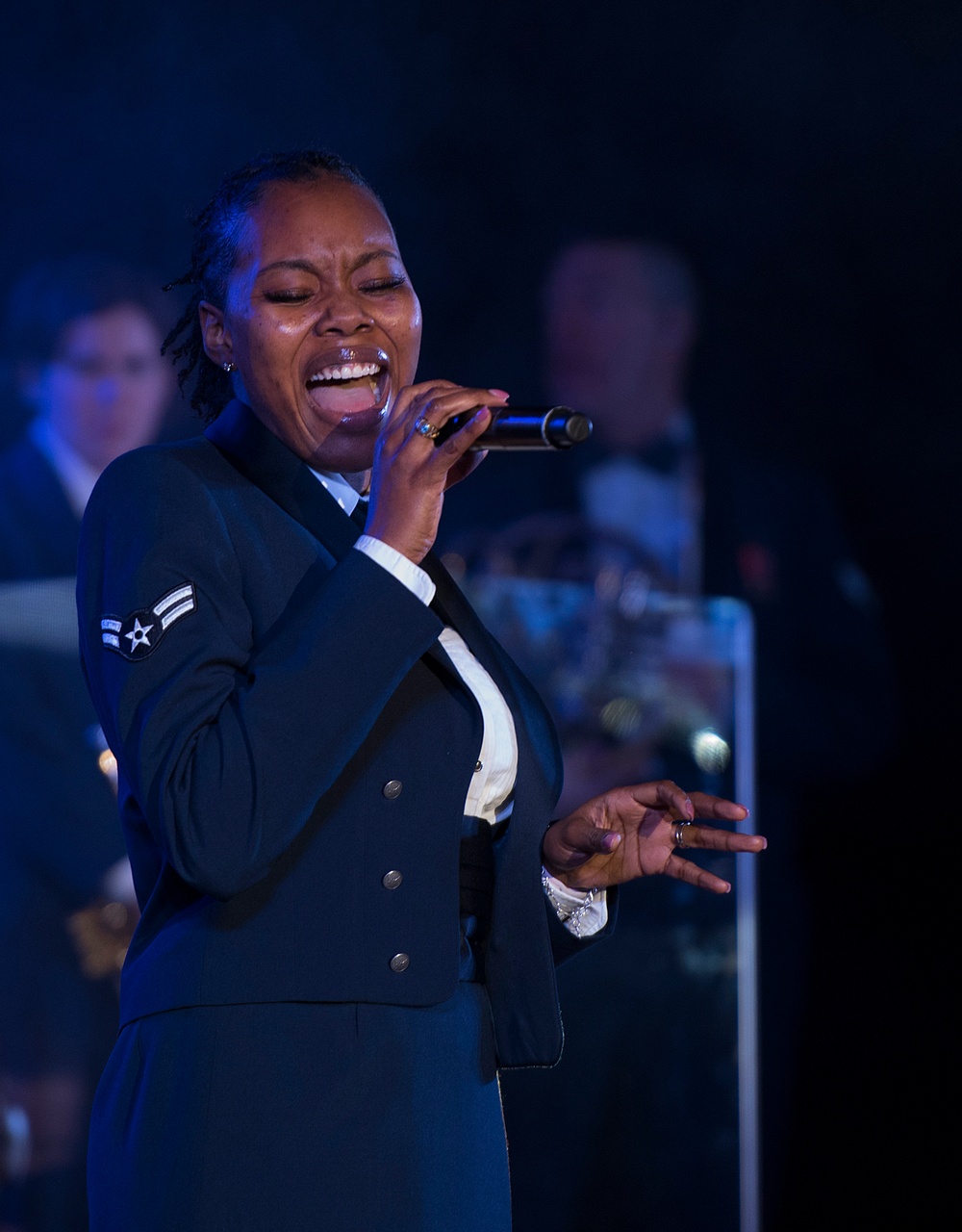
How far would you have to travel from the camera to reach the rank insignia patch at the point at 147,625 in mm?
1134

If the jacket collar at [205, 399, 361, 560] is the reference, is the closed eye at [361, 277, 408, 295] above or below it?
above

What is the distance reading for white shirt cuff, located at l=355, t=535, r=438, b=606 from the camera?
3.75 feet

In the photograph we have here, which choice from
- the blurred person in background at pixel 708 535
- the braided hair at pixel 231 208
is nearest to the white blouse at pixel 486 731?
the braided hair at pixel 231 208

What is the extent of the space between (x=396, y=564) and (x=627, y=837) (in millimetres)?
462

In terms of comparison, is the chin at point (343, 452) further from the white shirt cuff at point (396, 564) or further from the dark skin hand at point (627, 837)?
the dark skin hand at point (627, 837)

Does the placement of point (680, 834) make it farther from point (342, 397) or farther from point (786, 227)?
point (786, 227)

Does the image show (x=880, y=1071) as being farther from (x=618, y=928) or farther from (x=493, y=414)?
(x=493, y=414)

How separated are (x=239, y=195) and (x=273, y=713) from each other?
0.62 metres

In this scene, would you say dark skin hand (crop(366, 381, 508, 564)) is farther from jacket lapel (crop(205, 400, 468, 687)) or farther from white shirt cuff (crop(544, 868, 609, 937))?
white shirt cuff (crop(544, 868, 609, 937))

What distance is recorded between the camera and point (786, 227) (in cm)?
370

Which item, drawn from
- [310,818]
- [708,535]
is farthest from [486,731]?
[708,535]

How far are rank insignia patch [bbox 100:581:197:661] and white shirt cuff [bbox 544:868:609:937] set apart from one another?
1.72ft

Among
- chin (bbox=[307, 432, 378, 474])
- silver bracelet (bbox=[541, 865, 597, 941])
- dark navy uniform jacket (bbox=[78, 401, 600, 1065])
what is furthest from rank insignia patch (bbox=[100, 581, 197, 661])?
silver bracelet (bbox=[541, 865, 597, 941])

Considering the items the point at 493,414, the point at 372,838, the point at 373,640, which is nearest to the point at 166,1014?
the point at 372,838
